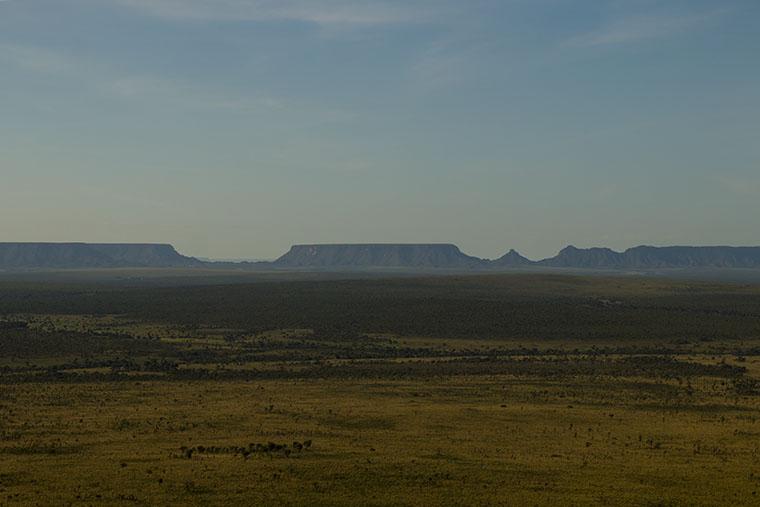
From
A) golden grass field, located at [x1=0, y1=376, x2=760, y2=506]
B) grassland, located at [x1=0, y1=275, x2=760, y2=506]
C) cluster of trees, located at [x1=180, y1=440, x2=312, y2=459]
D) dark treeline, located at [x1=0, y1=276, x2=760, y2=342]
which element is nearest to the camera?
golden grass field, located at [x1=0, y1=376, x2=760, y2=506]

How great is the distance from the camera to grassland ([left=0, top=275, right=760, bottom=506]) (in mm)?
24766

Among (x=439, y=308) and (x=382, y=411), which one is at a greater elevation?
(x=439, y=308)

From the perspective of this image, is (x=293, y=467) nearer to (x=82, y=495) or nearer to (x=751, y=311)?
(x=82, y=495)

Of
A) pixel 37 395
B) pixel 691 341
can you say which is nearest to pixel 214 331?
pixel 37 395

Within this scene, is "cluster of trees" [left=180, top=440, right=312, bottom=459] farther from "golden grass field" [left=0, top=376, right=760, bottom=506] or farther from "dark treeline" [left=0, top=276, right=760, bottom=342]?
"dark treeline" [left=0, top=276, right=760, bottom=342]

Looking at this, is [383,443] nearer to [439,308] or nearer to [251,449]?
[251,449]

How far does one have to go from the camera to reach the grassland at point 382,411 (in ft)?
81.3

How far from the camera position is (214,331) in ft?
265

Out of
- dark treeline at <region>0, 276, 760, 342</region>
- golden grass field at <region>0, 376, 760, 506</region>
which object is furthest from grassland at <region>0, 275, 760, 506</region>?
dark treeline at <region>0, 276, 760, 342</region>

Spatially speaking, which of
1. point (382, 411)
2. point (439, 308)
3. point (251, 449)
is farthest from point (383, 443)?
point (439, 308)

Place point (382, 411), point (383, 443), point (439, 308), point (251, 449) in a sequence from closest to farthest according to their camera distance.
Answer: point (251, 449)
point (383, 443)
point (382, 411)
point (439, 308)

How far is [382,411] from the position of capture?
37.1 m

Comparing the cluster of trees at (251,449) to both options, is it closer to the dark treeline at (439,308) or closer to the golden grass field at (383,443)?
the golden grass field at (383,443)

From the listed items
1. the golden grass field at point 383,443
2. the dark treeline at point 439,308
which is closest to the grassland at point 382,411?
the golden grass field at point 383,443
